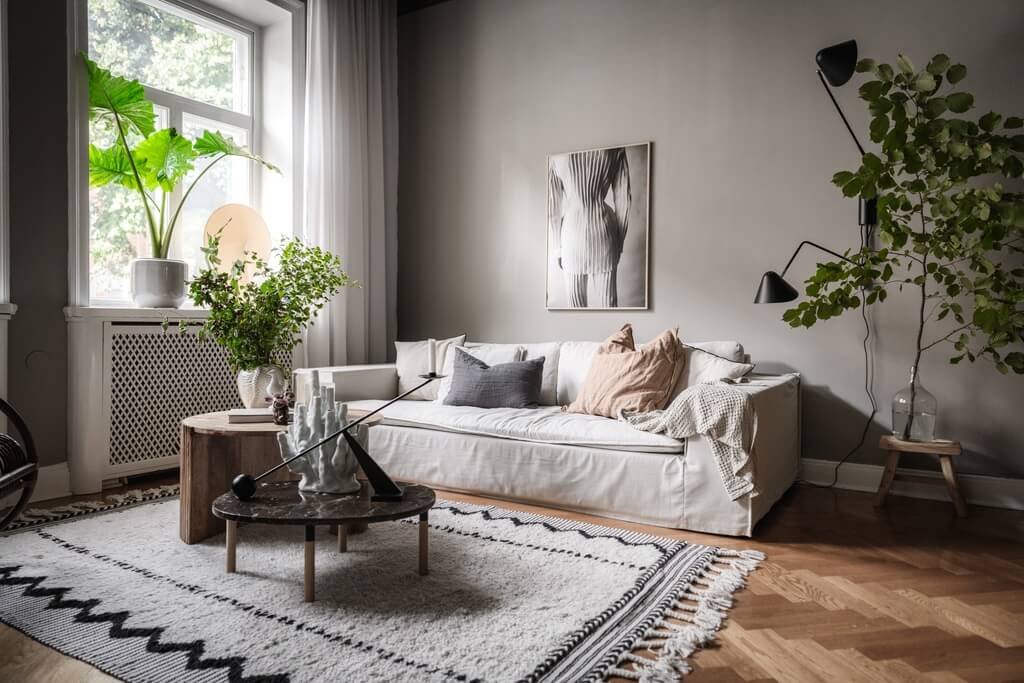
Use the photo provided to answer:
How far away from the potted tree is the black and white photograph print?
2041 millimetres

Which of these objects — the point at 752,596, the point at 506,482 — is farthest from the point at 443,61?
the point at 752,596

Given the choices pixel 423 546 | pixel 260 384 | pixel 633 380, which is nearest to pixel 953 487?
pixel 633 380

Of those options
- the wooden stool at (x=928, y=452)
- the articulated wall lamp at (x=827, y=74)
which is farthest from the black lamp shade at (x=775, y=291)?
the wooden stool at (x=928, y=452)

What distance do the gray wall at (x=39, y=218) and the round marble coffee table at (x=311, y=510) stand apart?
5.05 feet

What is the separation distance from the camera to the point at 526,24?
14.1ft

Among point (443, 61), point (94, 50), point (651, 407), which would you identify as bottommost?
point (651, 407)

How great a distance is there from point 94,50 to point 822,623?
4140mm

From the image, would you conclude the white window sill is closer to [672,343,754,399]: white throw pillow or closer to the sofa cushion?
the sofa cushion

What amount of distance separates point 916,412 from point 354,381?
2719mm

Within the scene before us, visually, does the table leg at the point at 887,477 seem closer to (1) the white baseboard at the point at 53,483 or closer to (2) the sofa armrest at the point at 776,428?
(2) the sofa armrest at the point at 776,428

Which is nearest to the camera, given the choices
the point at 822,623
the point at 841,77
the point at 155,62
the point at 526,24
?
the point at 822,623

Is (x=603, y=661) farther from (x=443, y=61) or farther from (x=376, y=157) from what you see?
(x=443, y=61)

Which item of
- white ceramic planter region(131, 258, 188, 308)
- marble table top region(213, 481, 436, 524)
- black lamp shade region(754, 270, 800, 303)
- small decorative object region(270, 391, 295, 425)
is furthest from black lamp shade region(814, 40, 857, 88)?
white ceramic planter region(131, 258, 188, 308)

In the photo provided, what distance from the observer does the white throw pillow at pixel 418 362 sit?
3.92m
